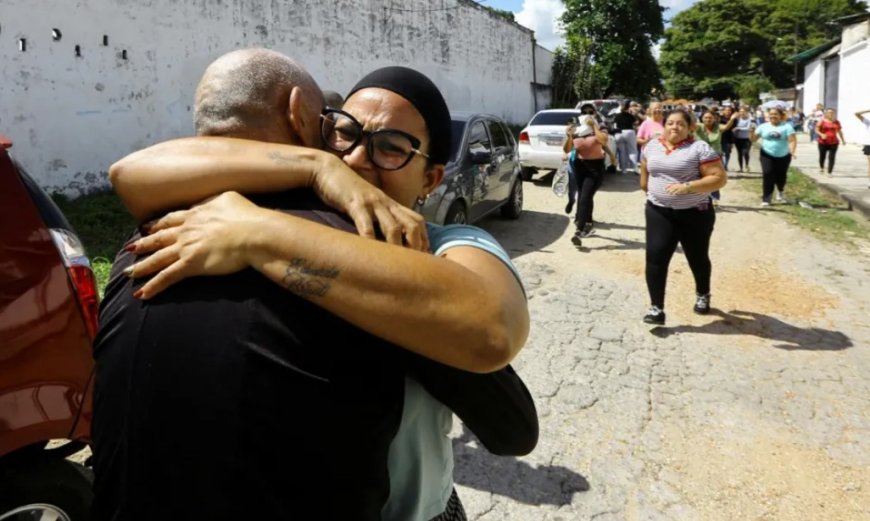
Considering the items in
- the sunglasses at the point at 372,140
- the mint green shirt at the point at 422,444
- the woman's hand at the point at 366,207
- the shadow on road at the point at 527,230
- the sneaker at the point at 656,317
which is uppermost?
the sunglasses at the point at 372,140

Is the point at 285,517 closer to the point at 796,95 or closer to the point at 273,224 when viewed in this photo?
the point at 273,224

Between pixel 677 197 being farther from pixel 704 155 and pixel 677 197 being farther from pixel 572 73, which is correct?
pixel 572 73

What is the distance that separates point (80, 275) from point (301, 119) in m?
1.61

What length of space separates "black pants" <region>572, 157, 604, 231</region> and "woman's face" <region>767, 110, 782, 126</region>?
11.6 feet

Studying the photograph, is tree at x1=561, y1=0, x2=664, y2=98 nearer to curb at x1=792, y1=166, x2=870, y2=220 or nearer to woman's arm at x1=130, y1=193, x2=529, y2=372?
curb at x1=792, y1=166, x2=870, y2=220

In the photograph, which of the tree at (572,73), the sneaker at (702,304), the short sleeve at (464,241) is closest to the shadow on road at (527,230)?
the sneaker at (702,304)

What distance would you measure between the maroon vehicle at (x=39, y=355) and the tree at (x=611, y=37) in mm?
29843

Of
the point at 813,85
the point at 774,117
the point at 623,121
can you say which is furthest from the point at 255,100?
the point at 813,85

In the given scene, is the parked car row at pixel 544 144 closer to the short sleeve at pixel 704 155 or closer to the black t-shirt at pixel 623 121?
the black t-shirt at pixel 623 121

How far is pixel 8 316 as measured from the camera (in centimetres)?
209

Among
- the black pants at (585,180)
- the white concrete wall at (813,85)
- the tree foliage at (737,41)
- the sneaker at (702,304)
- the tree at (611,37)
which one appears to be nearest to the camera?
the sneaker at (702,304)

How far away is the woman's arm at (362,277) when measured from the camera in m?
0.92

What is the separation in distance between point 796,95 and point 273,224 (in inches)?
1888

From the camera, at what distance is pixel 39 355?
7.11 ft
